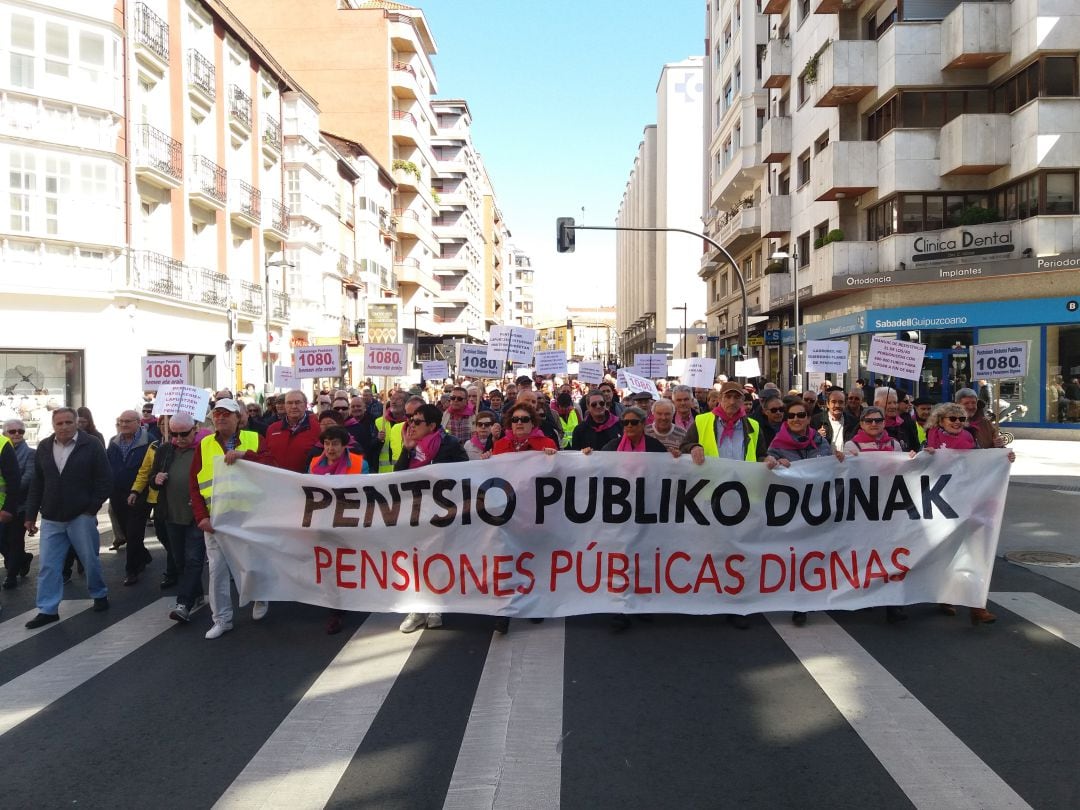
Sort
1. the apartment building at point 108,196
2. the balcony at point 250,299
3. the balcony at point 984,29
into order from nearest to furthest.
Result: the apartment building at point 108,196 → the balcony at point 984,29 → the balcony at point 250,299

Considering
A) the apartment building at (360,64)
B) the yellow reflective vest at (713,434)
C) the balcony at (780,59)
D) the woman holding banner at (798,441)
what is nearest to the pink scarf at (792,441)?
the woman holding banner at (798,441)

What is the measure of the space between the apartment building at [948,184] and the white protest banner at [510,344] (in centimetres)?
1245

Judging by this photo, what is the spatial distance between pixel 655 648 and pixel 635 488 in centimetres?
127

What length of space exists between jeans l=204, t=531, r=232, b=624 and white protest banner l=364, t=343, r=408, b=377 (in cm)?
1006

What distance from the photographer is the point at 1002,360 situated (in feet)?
41.1

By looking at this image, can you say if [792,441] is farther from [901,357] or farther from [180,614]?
[901,357]

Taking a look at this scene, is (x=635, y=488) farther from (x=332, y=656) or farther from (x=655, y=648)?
(x=332, y=656)

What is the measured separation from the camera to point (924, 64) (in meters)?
25.2

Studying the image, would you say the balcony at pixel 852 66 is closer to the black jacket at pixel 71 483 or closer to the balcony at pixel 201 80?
the balcony at pixel 201 80

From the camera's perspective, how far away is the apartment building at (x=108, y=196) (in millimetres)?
23234

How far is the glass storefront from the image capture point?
76.3 feet

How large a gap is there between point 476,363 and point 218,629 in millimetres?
12396

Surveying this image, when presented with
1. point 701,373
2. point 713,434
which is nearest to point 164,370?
point 701,373

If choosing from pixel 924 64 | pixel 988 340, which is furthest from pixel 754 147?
pixel 988 340
